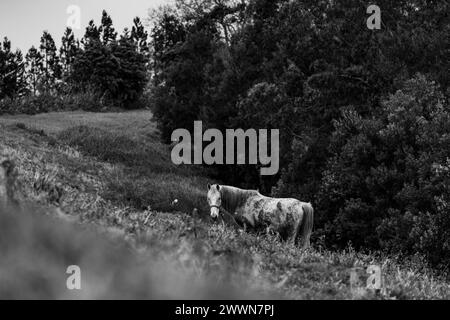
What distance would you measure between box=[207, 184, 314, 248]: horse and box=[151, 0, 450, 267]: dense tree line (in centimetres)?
432

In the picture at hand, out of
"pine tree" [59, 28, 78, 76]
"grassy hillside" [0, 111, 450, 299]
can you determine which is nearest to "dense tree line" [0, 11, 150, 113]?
"pine tree" [59, 28, 78, 76]

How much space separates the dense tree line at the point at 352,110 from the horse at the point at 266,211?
14.2 ft

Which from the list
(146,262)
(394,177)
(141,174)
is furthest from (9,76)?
(146,262)

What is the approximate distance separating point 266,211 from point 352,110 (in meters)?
11.7

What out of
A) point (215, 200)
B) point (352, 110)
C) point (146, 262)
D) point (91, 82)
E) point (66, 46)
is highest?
point (66, 46)

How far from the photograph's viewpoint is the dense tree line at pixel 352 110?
22016 millimetres

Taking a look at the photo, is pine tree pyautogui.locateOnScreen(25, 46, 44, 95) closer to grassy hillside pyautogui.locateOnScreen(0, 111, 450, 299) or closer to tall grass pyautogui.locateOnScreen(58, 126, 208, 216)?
tall grass pyautogui.locateOnScreen(58, 126, 208, 216)

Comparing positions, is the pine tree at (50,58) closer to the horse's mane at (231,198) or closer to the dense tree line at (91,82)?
the dense tree line at (91,82)

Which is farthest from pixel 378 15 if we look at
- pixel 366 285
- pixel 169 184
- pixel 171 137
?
pixel 366 285

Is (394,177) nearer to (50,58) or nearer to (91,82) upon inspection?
(91,82)

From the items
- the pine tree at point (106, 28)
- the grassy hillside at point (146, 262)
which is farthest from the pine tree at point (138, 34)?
the grassy hillside at point (146, 262)

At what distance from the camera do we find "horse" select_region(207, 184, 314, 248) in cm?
1769

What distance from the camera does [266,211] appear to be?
1791cm

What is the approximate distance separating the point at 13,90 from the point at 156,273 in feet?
258
